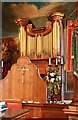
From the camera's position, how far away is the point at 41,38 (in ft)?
20.8

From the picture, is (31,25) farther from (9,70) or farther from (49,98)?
(49,98)

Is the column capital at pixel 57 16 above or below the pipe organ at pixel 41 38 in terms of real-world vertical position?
above

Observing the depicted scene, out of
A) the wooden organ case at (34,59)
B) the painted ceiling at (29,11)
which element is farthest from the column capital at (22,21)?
the painted ceiling at (29,11)

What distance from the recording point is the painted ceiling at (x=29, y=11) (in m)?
6.36

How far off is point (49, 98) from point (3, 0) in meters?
3.01

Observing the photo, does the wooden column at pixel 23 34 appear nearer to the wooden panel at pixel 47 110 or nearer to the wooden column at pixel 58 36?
the wooden column at pixel 58 36

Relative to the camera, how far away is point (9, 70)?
6500mm

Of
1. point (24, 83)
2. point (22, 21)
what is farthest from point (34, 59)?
point (22, 21)

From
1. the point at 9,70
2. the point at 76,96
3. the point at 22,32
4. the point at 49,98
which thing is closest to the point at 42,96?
the point at 49,98

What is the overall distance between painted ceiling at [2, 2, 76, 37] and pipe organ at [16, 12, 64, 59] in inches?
6.1

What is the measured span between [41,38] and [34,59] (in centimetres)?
56

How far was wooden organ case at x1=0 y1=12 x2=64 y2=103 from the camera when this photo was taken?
20.1ft

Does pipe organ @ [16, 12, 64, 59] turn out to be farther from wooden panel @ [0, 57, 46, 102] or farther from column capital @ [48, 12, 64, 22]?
wooden panel @ [0, 57, 46, 102]

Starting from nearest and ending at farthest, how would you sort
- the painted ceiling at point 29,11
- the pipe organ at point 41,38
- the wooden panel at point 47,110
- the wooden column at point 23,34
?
1. the wooden panel at point 47,110
2. the pipe organ at point 41,38
3. the painted ceiling at point 29,11
4. the wooden column at point 23,34
